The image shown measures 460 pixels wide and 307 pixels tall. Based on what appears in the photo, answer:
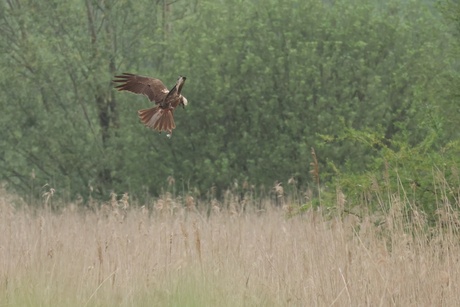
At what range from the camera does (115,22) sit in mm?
18875

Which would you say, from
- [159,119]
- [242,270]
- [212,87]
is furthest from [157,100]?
[212,87]

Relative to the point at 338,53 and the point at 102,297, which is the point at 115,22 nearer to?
the point at 338,53

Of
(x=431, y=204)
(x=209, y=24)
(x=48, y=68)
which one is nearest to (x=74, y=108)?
(x=48, y=68)

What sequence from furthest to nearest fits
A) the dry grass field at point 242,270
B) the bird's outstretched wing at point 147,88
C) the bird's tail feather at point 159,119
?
1. the bird's outstretched wing at point 147,88
2. the bird's tail feather at point 159,119
3. the dry grass field at point 242,270

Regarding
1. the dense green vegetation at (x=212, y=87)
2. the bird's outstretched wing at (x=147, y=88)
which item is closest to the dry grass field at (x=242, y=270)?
the bird's outstretched wing at (x=147, y=88)

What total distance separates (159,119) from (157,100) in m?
0.28

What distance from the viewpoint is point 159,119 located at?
21.9 feet

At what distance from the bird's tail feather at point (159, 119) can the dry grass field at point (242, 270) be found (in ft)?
2.53

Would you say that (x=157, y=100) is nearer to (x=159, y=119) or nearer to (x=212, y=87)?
(x=159, y=119)

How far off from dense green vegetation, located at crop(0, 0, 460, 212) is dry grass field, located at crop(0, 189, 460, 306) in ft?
26.9

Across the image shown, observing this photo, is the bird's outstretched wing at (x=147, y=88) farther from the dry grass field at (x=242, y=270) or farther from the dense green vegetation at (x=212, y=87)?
the dense green vegetation at (x=212, y=87)

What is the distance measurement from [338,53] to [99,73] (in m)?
4.40

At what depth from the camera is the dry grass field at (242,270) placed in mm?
6285

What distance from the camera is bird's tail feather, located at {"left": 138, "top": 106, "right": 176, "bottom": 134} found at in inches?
259
